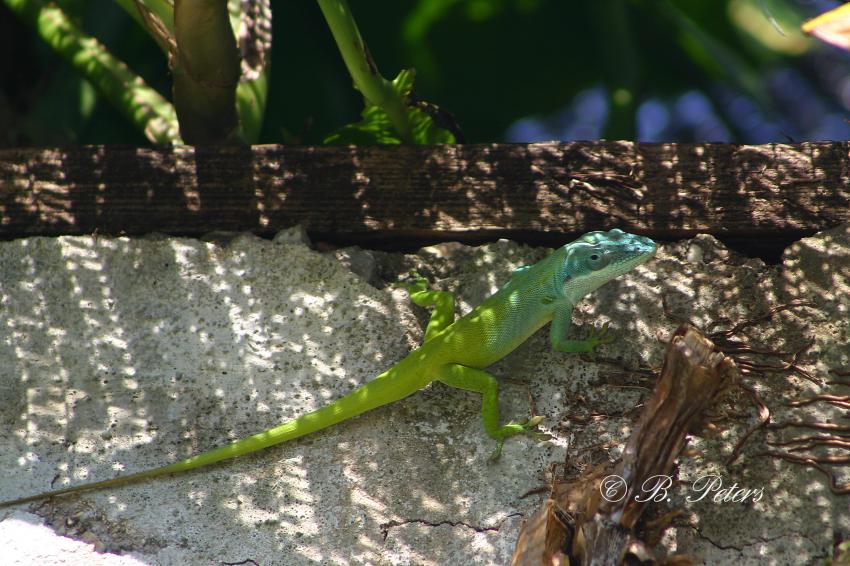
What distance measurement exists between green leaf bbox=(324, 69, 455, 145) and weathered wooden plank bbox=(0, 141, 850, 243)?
23 centimetres

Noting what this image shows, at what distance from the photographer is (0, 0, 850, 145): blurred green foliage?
11.3 ft

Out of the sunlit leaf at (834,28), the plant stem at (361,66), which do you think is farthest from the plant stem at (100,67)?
the sunlit leaf at (834,28)

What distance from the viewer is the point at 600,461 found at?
2.32 m

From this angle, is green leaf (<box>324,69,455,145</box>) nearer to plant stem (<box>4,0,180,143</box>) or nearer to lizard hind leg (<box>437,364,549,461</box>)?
plant stem (<box>4,0,180,143</box>)

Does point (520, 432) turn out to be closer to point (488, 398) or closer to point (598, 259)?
point (488, 398)

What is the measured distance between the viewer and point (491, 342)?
7.94ft

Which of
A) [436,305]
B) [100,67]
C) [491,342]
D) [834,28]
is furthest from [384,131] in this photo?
[834,28]

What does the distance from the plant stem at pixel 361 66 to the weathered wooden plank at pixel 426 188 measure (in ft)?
0.49

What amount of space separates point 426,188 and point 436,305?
1.23 feet

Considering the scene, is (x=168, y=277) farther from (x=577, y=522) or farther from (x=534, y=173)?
(x=577, y=522)

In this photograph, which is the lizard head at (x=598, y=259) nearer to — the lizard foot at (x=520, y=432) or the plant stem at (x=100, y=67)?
the lizard foot at (x=520, y=432)

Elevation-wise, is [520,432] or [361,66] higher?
[361,66]

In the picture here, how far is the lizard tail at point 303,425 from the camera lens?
7.57 ft

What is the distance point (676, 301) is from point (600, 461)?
0.54m
